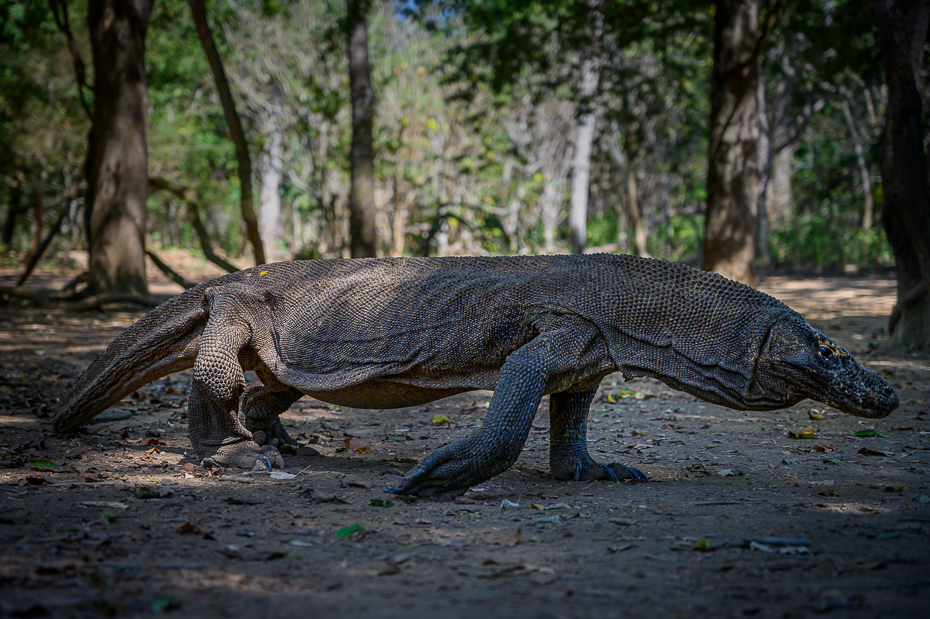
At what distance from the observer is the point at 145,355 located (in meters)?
4.07

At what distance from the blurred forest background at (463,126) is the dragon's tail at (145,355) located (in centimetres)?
360

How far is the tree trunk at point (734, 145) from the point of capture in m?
8.87

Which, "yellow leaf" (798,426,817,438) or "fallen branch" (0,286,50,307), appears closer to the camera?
"yellow leaf" (798,426,817,438)

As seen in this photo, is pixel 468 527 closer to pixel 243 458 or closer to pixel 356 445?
pixel 243 458

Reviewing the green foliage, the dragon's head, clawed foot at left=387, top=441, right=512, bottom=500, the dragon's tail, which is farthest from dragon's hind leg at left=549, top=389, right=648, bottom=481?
the green foliage

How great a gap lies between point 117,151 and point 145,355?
7846 millimetres

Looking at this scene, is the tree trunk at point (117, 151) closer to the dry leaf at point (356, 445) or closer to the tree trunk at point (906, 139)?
the dry leaf at point (356, 445)

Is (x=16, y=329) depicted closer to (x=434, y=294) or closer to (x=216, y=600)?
(x=434, y=294)

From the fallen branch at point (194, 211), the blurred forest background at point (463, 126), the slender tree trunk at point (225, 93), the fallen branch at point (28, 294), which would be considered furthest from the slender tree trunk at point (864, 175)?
the fallen branch at point (28, 294)

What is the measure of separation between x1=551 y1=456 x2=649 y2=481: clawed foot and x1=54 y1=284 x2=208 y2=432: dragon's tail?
6.75 ft

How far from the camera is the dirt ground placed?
6.81 ft

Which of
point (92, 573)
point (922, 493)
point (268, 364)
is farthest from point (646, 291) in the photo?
point (92, 573)

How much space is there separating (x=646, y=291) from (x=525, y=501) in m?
1.10

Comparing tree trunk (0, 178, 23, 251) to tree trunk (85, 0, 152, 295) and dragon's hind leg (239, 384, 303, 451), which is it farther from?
dragon's hind leg (239, 384, 303, 451)
